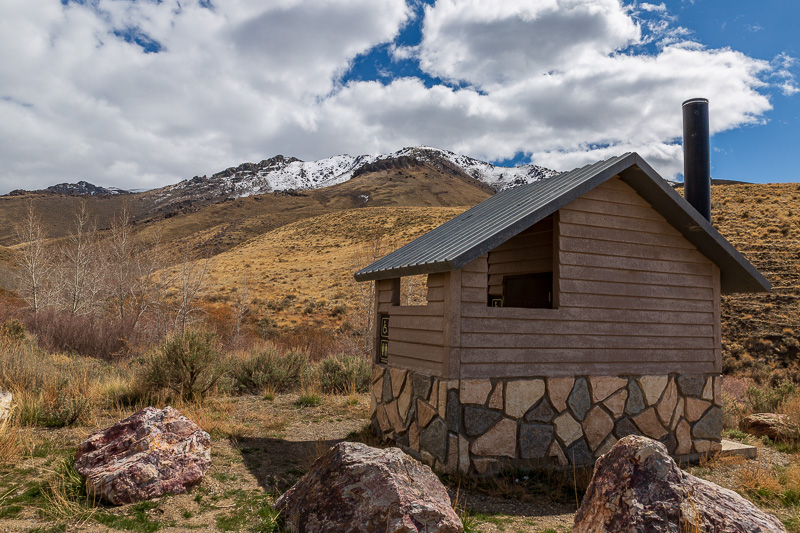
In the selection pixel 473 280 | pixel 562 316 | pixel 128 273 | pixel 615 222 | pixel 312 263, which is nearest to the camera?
pixel 473 280

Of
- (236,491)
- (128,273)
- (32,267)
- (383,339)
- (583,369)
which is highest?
(32,267)

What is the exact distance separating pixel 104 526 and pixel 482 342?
4.19 meters

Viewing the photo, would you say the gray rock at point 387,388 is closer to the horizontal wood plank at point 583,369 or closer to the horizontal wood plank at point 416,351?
the horizontal wood plank at point 416,351

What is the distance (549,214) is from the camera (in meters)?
6.82

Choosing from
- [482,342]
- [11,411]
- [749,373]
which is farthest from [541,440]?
[749,373]

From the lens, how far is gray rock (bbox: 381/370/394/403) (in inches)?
316

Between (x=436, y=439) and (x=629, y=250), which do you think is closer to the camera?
(x=436, y=439)

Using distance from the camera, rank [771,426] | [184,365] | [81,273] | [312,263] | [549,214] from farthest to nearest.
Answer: [312,263], [81,273], [184,365], [771,426], [549,214]

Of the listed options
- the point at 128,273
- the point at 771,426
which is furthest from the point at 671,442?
the point at 128,273

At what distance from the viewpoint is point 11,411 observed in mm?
7156

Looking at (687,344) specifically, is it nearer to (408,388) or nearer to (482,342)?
(482,342)

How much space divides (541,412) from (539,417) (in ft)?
0.22

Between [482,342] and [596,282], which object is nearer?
[482,342]

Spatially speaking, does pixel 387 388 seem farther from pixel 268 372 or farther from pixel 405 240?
pixel 405 240
